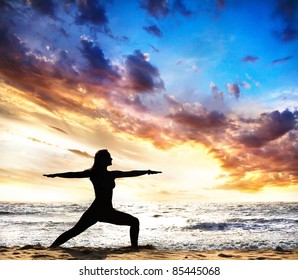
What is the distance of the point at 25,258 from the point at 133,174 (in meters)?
2.14

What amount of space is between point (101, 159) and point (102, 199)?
0.71m

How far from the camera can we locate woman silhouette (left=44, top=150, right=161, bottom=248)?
5.23m

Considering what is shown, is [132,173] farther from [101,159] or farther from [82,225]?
[82,225]

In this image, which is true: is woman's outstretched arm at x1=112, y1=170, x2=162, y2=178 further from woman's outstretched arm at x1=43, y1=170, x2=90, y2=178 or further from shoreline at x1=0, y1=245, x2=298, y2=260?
shoreline at x1=0, y1=245, x2=298, y2=260

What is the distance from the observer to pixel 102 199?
5.32 meters

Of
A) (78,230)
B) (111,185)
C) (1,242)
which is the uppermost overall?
Answer: (111,185)

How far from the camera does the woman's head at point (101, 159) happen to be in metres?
5.39

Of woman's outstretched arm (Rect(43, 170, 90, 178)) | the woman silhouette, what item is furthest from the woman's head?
woman's outstretched arm (Rect(43, 170, 90, 178))

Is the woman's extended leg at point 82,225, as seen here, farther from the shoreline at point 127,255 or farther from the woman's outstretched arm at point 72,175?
the woman's outstretched arm at point 72,175

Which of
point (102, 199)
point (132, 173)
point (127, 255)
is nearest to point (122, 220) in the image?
point (102, 199)

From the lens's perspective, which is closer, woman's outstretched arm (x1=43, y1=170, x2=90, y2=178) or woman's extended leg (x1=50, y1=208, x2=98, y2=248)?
woman's extended leg (x1=50, y1=208, x2=98, y2=248)
